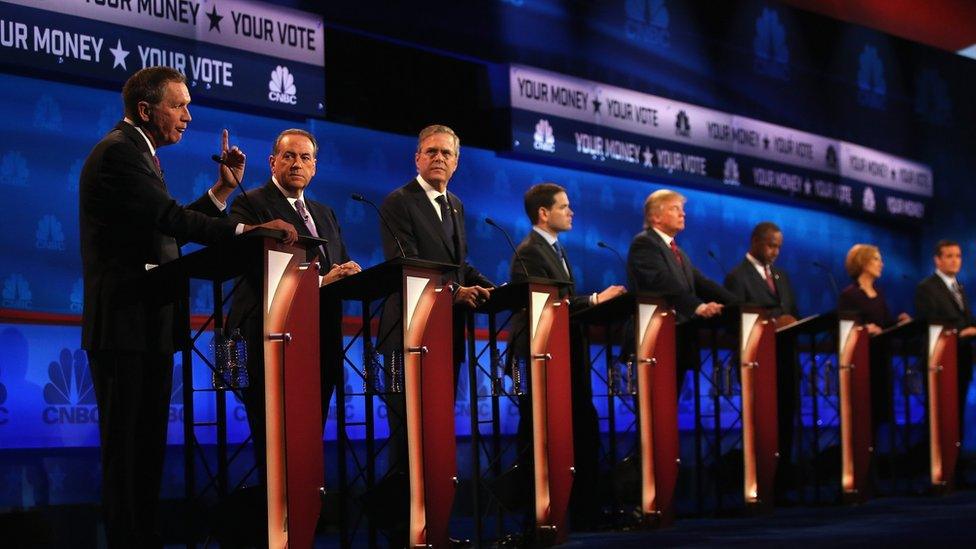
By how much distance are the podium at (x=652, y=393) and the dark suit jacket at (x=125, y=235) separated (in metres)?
2.59

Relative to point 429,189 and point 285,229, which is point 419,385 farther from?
point 429,189

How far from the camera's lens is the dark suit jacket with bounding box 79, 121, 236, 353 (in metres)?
3.56

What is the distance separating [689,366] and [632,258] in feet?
2.16

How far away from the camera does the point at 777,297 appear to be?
754cm

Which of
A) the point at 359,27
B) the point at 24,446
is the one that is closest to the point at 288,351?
the point at 24,446

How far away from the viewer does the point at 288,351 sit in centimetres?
350

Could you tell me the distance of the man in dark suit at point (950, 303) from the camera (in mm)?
8695

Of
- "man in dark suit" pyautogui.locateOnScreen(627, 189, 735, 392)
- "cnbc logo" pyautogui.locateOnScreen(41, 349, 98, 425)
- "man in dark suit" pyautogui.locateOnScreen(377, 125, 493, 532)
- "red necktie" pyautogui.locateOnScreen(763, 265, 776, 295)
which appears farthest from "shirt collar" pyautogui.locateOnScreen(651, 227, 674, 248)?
"cnbc logo" pyautogui.locateOnScreen(41, 349, 98, 425)

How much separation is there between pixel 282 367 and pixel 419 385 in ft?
2.76

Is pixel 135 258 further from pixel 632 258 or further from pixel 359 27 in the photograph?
pixel 359 27

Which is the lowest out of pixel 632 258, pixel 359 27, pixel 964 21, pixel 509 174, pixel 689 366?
pixel 689 366

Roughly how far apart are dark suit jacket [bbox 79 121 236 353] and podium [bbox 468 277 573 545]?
1600mm

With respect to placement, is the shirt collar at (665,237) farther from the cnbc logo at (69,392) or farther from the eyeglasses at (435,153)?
the cnbc logo at (69,392)

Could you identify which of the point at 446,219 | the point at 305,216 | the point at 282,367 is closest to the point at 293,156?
the point at 305,216
